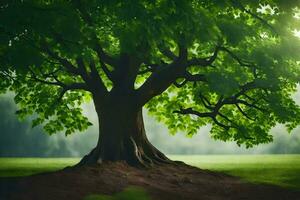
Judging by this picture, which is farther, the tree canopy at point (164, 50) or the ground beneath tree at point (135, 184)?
the tree canopy at point (164, 50)

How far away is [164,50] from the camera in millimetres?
23484

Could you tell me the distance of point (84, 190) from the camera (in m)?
15.8

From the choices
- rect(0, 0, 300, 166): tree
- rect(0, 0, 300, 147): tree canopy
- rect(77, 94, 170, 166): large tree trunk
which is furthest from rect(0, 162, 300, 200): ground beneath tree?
rect(0, 0, 300, 147): tree canopy

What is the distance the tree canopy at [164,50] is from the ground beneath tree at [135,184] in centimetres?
400

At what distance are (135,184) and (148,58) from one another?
241 inches

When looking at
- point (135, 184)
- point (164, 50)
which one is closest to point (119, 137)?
point (164, 50)

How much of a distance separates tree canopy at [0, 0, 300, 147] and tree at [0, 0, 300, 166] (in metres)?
0.04

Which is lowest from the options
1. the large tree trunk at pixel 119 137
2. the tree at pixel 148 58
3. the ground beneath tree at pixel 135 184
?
the ground beneath tree at pixel 135 184

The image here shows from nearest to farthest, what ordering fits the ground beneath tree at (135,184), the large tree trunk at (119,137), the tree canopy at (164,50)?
1. the ground beneath tree at (135,184)
2. the tree canopy at (164,50)
3. the large tree trunk at (119,137)

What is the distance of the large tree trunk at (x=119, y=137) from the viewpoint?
2380cm

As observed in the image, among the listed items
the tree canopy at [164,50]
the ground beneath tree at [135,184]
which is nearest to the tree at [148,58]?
the tree canopy at [164,50]

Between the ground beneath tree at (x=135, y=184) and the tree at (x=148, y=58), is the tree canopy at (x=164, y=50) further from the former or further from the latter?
the ground beneath tree at (x=135, y=184)

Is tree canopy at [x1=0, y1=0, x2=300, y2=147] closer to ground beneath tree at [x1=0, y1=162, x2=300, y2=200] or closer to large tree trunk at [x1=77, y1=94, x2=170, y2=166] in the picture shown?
large tree trunk at [x1=77, y1=94, x2=170, y2=166]

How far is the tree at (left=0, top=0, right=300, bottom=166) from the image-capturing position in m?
16.0
